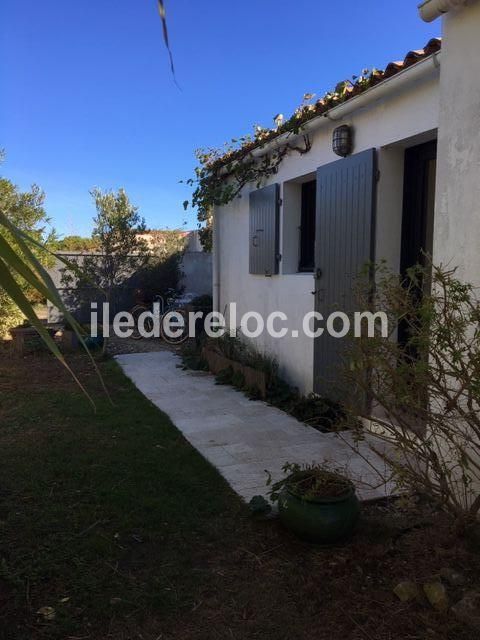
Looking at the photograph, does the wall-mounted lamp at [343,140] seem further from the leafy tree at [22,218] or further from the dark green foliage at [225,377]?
the leafy tree at [22,218]

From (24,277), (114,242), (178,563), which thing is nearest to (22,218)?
(114,242)

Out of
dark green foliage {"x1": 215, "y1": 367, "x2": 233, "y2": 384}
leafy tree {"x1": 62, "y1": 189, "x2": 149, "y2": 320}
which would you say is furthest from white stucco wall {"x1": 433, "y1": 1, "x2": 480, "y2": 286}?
leafy tree {"x1": 62, "y1": 189, "x2": 149, "y2": 320}

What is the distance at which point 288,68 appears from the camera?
7234 mm

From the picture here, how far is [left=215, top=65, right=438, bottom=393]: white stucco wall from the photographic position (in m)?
4.04

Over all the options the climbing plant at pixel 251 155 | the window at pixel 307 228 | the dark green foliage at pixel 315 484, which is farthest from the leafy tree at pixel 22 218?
the dark green foliage at pixel 315 484

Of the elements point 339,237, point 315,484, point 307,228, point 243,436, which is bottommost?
point 243,436

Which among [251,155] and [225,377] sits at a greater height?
[251,155]

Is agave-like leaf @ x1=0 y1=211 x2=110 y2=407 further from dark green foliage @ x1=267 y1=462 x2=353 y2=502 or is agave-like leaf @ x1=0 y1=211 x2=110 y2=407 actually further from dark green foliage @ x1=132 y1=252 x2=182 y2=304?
dark green foliage @ x1=132 y1=252 x2=182 y2=304

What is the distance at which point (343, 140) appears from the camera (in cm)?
474

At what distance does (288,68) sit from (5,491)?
6.53m

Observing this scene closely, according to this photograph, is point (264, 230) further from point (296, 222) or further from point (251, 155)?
point (251, 155)

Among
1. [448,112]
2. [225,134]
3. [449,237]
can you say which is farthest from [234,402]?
[225,134]

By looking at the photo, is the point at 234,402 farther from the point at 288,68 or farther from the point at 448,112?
the point at 288,68

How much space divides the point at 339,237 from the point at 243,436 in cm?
212
